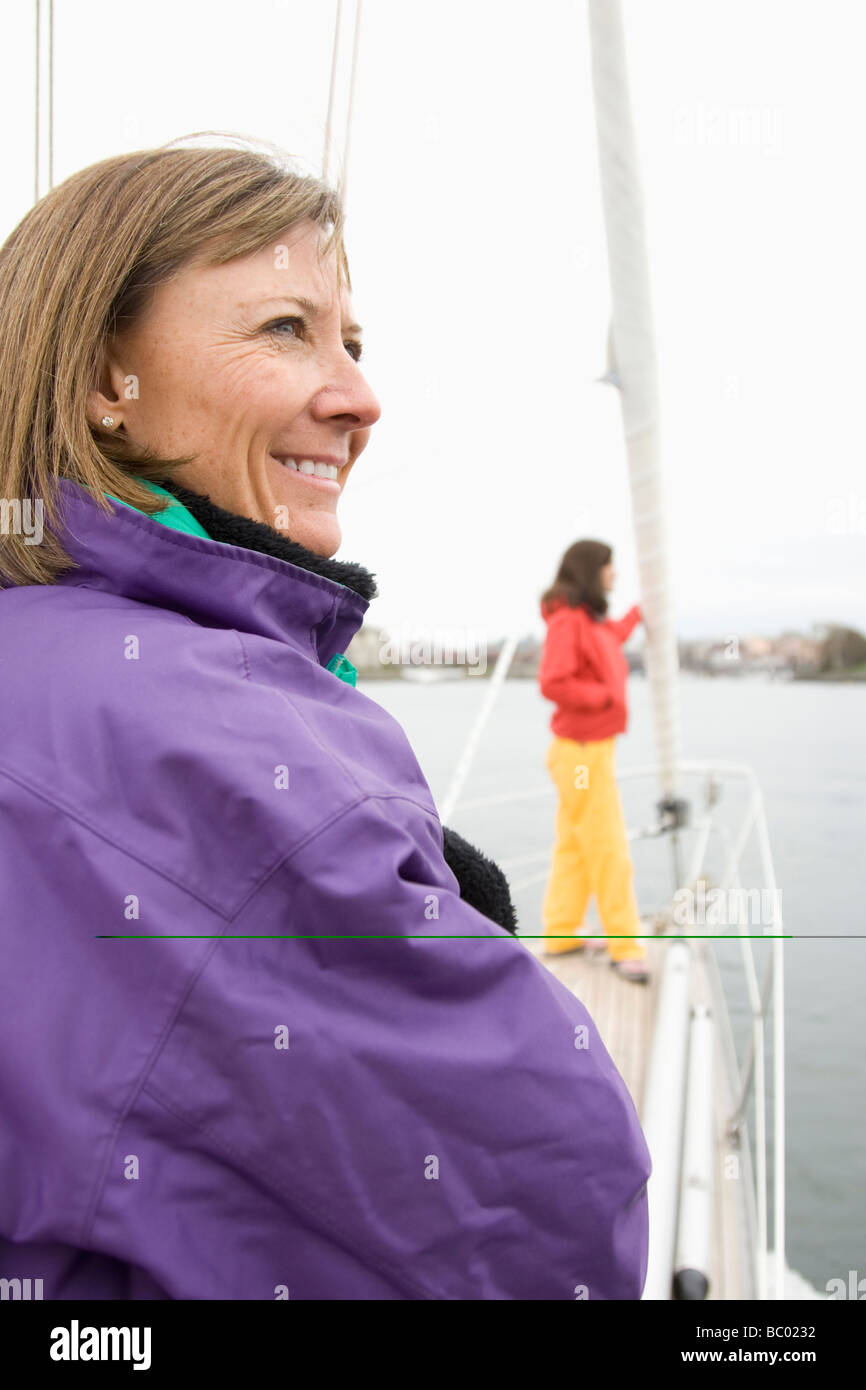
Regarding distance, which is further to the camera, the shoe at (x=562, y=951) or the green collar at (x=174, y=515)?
the shoe at (x=562, y=951)

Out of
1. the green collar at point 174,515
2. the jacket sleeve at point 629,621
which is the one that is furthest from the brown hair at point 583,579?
the green collar at point 174,515

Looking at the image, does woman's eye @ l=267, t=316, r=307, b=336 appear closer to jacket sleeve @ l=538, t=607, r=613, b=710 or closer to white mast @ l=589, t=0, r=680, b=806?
white mast @ l=589, t=0, r=680, b=806

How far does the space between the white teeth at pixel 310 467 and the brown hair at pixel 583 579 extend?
1.63 m

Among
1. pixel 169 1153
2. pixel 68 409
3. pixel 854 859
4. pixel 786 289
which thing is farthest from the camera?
pixel 786 289

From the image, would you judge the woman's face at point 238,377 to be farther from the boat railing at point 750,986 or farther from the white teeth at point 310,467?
the boat railing at point 750,986

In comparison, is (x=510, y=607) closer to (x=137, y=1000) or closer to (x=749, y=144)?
(x=749, y=144)

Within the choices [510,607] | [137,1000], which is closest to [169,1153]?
[137,1000]

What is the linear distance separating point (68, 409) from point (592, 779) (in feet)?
6.25

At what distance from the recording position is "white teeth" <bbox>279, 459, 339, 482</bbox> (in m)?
0.66

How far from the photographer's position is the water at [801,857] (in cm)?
153

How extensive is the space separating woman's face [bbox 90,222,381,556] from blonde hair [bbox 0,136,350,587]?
0.04 feet

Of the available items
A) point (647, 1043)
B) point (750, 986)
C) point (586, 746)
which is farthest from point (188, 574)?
point (750, 986)

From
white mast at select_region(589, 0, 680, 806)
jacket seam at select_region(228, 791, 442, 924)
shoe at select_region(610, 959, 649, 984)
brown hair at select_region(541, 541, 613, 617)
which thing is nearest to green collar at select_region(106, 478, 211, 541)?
jacket seam at select_region(228, 791, 442, 924)

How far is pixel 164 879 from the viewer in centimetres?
41
